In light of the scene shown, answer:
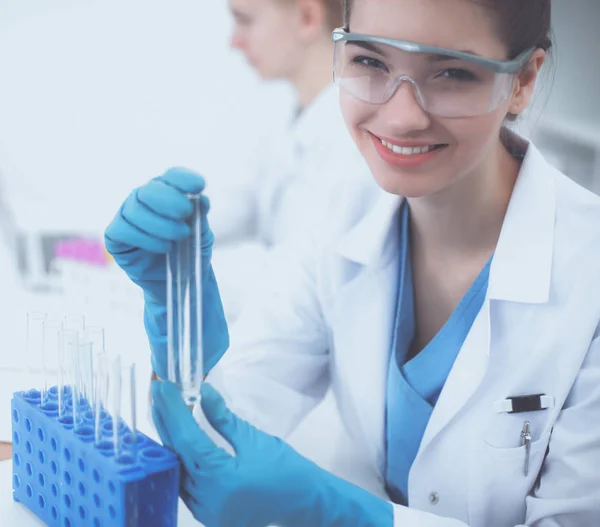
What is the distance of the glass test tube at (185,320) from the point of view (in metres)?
0.94

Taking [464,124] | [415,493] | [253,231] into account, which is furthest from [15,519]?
[253,231]

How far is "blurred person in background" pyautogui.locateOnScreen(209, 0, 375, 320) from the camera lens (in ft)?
7.97

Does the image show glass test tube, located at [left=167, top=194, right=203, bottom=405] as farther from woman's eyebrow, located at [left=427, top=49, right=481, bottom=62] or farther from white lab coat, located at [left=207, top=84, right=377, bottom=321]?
white lab coat, located at [left=207, top=84, right=377, bottom=321]

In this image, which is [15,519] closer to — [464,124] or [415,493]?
[415,493]

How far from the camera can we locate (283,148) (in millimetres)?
2658

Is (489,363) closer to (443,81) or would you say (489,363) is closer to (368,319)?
(368,319)

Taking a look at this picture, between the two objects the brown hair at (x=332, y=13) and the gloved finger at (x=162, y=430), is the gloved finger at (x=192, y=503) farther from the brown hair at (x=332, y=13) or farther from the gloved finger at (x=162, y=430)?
the brown hair at (x=332, y=13)

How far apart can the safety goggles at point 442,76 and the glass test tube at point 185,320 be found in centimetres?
36

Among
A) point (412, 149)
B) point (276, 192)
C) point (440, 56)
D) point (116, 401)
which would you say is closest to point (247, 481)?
point (116, 401)

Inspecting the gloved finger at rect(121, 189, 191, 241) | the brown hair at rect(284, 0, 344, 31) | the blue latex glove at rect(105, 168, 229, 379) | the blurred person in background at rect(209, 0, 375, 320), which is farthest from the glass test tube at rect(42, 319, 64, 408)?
the brown hair at rect(284, 0, 344, 31)

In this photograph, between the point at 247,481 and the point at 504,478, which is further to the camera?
the point at 504,478

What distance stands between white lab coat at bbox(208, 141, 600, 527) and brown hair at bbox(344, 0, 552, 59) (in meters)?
0.27

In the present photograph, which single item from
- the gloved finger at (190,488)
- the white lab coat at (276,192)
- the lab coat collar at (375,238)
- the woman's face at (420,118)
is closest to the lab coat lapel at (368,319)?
the lab coat collar at (375,238)

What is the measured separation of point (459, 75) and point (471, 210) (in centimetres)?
31
